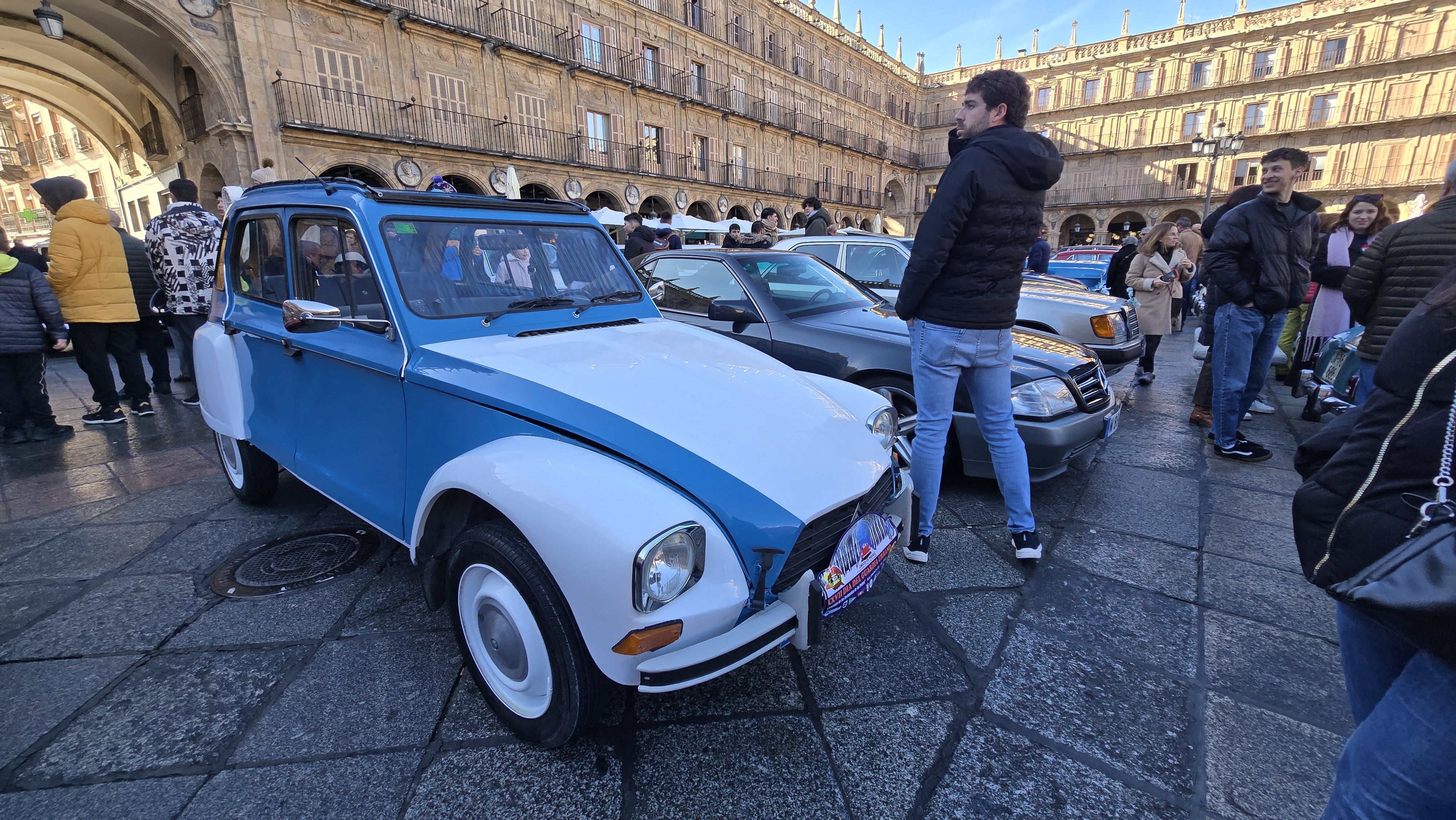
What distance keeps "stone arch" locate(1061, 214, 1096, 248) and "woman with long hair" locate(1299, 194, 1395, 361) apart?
4390 centimetres

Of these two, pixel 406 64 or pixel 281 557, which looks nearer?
pixel 281 557

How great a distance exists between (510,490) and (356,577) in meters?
1.69

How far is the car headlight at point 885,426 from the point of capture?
2432 millimetres

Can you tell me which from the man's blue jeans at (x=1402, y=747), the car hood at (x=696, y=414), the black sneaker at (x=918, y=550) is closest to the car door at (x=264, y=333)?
the car hood at (x=696, y=414)

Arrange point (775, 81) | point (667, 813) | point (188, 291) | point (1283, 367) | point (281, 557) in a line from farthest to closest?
point (775, 81) < point (1283, 367) < point (188, 291) < point (281, 557) < point (667, 813)

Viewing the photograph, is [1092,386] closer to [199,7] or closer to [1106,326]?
[1106,326]

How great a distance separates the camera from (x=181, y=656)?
2318 mm

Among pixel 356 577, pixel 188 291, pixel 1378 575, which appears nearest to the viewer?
pixel 1378 575

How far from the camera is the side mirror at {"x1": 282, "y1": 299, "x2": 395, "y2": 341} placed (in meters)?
2.33

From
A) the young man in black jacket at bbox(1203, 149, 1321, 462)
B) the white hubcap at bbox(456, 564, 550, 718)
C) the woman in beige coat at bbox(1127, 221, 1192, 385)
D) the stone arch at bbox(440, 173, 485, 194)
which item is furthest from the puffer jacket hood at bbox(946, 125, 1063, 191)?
the stone arch at bbox(440, 173, 485, 194)

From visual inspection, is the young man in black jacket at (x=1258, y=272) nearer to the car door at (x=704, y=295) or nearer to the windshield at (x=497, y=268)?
the car door at (x=704, y=295)

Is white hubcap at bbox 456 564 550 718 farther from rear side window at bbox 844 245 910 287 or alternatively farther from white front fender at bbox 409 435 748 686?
rear side window at bbox 844 245 910 287

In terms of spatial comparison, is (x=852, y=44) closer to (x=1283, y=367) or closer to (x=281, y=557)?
(x=1283, y=367)

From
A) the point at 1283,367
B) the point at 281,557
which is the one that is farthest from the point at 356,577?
the point at 1283,367
